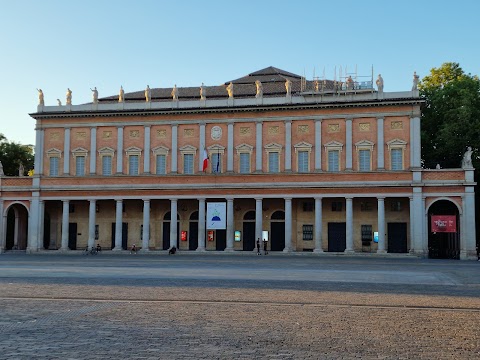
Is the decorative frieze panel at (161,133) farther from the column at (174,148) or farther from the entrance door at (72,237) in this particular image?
the entrance door at (72,237)

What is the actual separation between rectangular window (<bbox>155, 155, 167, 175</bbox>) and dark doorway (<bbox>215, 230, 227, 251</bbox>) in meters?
7.27

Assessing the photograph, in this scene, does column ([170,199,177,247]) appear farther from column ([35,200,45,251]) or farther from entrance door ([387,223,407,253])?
entrance door ([387,223,407,253])

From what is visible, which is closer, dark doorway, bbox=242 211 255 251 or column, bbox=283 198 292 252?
column, bbox=283 198 292 252

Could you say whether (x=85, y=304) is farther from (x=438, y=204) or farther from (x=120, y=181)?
(x=438, y=204)

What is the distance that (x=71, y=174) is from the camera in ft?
178

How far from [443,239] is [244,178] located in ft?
61.1

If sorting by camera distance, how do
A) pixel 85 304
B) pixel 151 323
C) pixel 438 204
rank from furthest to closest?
pixel 438 204
pixel 85 304
pixel 151 323

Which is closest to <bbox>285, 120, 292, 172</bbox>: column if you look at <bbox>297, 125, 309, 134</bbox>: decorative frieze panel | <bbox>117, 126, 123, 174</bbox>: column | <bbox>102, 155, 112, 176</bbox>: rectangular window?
<bbox>297, 125, 309, 134</bbox>: decorative frieze panel

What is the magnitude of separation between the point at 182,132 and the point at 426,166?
23292 millimetres

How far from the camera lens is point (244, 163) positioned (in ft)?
170

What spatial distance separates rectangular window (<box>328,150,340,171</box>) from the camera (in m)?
50.2

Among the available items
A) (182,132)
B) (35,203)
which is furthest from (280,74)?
(35,203)

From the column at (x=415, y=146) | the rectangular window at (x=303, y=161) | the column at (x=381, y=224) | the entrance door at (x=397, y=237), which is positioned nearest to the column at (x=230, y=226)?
the rectangular window at (x=303, y=161)

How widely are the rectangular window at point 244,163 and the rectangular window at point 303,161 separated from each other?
4.47m
